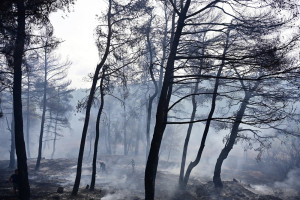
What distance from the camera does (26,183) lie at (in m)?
9.26

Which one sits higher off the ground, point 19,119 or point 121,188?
point 19,119

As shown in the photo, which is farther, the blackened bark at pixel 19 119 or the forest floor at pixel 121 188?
the forest floor at pixel 121 188

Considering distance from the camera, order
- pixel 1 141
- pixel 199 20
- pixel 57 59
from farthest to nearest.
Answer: pixel 1 141, pixel 57 59, pixel 199 20

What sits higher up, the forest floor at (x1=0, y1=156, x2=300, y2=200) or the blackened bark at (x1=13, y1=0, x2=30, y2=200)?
the blackened bark at (x1=13, y1=0, x2=30, y2=200)

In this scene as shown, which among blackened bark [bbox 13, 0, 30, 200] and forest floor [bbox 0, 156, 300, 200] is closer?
blackened bark [bbox 13, 0, 30, 200]

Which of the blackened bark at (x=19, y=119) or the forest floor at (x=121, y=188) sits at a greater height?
the blackened bark at (x=19, y=119)

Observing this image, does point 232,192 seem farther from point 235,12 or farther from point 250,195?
point 235,12

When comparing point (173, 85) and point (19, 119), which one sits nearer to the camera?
point (19, 119)

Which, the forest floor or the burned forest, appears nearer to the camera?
the burned forest

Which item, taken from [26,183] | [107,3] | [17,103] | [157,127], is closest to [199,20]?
[107,3]

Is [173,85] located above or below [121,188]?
above

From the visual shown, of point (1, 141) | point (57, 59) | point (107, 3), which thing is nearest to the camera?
point (107, 3)

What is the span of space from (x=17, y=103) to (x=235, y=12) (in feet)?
30.4

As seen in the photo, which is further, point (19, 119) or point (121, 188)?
point (121, 188)
